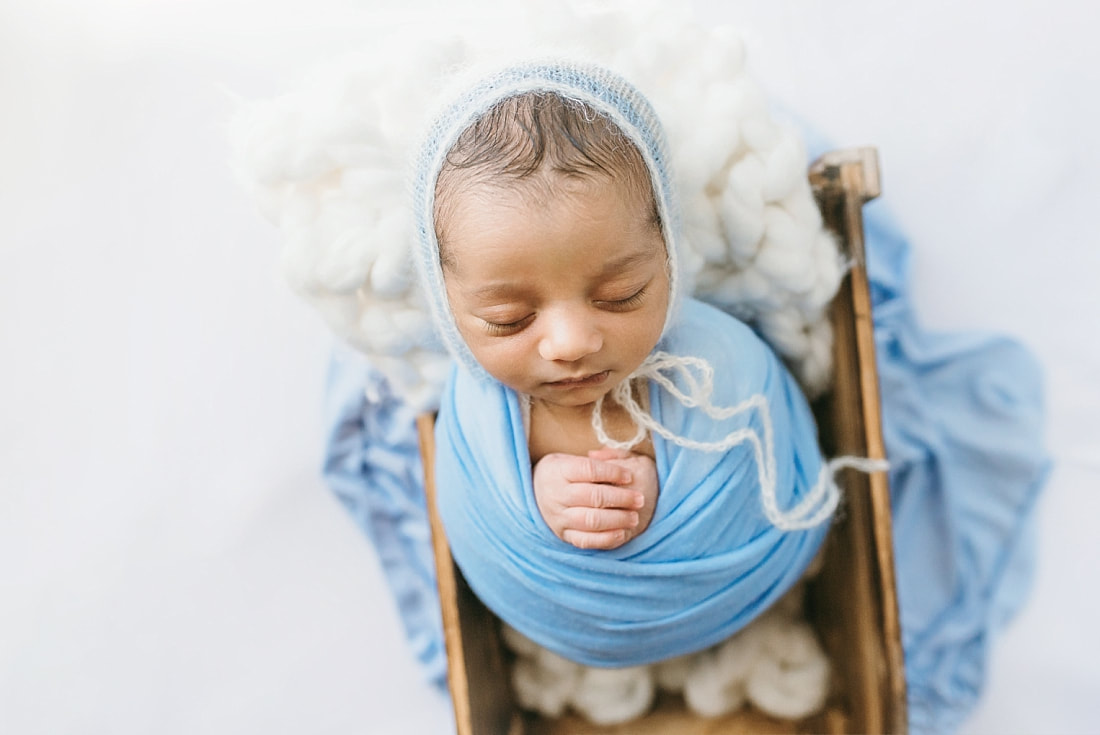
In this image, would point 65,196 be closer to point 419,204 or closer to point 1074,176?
point 419,204

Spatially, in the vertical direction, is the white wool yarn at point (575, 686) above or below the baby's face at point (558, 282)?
below

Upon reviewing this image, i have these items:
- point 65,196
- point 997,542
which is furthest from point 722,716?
point 65,196

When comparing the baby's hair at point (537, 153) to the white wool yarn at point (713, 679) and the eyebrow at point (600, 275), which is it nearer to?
the eyebrow at point (600, 275)

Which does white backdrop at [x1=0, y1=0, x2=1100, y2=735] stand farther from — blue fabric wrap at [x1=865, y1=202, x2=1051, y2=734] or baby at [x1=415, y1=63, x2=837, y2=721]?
baby at [x1=415, y1=63, x2=837, y2=721]

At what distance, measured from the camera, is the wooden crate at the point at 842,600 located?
3.05 feet

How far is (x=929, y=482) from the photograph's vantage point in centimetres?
125

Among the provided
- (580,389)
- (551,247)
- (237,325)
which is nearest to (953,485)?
(580,389)

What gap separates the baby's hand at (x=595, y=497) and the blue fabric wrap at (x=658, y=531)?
14 millimetres

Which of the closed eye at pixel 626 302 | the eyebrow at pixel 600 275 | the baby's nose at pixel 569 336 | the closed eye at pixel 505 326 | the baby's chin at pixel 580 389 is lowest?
the baby's chin at pixel 580 389

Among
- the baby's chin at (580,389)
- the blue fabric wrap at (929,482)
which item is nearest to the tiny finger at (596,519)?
the baby's chin at (580,389)

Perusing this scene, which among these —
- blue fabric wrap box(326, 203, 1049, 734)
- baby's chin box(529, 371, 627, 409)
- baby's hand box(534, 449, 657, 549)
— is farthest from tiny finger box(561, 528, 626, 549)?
blue fabric wrap box(326, 203, 1049, 734)

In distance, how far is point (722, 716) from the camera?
3.50ft

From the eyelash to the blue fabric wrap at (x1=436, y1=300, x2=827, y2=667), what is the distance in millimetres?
145

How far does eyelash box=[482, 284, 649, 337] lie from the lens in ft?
2.28
